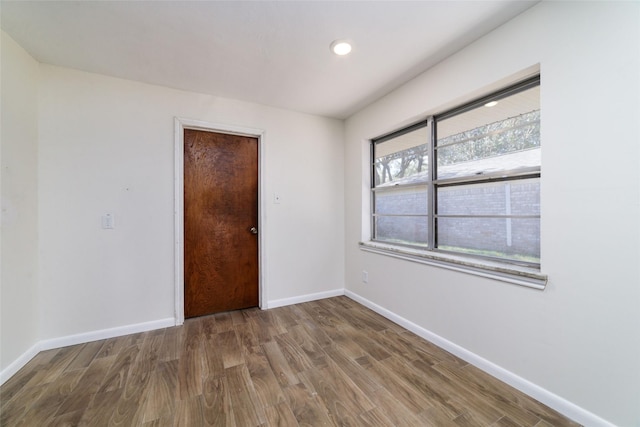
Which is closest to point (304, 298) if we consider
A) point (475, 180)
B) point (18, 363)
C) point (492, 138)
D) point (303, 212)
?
point (303, 212)

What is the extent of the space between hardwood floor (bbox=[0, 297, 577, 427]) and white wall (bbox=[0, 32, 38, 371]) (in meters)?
0.34

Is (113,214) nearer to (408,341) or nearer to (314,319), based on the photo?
(314,319)

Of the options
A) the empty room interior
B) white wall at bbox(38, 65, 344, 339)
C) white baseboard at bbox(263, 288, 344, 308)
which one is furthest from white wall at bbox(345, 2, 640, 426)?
white wall at bbox(38, 65, 344, 339)

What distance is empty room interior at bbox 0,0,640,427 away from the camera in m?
1.39

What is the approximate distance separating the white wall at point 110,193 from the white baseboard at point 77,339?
5 centimetres

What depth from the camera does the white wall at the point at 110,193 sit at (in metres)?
2.17

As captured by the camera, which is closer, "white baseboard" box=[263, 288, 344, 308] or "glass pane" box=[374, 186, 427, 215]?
"glass pane" box=[374, 186, 427, 215]

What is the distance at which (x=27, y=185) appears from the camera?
2.00 metres

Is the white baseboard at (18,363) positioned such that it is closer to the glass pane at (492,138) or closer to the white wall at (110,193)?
the white wall at (110,193)

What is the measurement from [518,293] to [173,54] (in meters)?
3.20

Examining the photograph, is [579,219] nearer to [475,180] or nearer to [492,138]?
[475,180]

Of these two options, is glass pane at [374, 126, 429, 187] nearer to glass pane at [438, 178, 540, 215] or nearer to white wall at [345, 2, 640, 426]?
glass pane at [438, 178, 540, 215]

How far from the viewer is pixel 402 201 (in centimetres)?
281

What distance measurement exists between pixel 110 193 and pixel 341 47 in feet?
8.23
